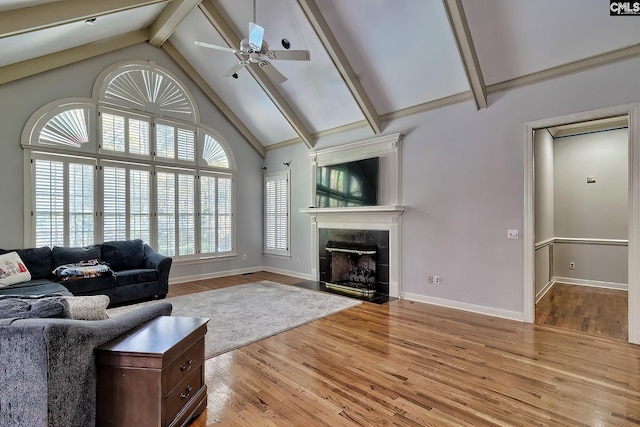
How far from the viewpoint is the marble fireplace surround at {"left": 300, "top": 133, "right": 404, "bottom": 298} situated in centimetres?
519

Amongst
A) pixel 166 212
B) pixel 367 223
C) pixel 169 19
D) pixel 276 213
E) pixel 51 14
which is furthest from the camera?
pixel 276 213

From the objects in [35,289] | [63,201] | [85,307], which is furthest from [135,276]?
[85,307]

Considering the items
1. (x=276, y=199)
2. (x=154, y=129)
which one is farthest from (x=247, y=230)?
(x=154, y=129)

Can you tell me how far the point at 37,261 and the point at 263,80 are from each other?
178 inches

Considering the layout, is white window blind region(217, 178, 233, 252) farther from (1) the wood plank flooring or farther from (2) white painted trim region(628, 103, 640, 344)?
(2) white painted trim region(628, 103, 640, 344)

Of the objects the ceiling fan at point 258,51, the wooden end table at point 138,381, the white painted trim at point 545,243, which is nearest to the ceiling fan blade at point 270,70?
the ceiling fan at point 258,51

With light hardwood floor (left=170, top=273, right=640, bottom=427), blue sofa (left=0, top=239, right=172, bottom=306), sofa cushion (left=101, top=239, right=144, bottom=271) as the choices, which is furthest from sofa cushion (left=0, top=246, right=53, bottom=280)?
light hardwood floor (left=170, top=273, right=640, bottom=427)

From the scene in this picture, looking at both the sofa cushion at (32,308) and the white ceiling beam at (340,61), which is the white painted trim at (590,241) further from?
the sofa cushion at (32,308)

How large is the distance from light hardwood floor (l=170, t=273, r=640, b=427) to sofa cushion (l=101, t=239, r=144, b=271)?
3153 millimetres

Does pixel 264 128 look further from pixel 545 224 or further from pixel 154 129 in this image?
pixel 545 224

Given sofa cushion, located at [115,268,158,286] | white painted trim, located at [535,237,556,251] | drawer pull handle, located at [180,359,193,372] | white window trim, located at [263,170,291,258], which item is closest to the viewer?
drawer pull handle, located at [180,359,193,372]

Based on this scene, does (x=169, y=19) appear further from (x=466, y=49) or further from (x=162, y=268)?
(x=466, y=49)

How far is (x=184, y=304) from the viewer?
4.67 m

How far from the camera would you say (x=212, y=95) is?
675cm
